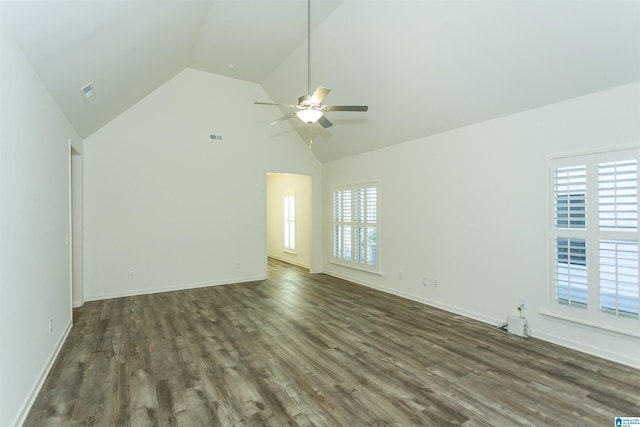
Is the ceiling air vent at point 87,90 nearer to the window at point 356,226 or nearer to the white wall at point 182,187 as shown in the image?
the white wall at point 182,187

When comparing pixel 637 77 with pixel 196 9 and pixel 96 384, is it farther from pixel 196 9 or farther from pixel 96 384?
pixel 96 384

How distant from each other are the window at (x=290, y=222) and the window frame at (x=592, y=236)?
5.93 meters

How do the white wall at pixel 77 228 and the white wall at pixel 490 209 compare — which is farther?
the white wall at pixel 77 228

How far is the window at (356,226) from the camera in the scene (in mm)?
5984

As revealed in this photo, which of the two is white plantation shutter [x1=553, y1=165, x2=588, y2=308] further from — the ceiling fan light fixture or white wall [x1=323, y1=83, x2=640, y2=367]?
the ceiling fan light fixture

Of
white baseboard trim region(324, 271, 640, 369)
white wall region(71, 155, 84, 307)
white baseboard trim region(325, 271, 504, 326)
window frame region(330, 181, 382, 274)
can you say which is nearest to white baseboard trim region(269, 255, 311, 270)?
window frame region(330, 181, 382, 274)

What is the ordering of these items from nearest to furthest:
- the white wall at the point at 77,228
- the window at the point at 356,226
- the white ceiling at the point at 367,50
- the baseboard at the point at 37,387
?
the baseboard at the point at 37,387 < the white ceiling at the point at 367,50 < the white wall at the point at 77,228 < the window at the point at 356,226

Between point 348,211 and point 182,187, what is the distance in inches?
126

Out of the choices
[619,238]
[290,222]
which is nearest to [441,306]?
[619,238]

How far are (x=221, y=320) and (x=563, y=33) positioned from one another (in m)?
4.74

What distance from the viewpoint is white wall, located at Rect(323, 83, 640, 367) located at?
3.15 metres

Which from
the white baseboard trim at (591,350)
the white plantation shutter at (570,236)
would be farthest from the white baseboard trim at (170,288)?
the white plantation shutter at (570,236)

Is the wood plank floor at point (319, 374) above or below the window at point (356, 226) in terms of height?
below

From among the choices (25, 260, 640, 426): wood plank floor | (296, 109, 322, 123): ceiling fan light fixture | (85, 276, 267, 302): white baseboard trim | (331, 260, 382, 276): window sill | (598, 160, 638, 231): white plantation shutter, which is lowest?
(25, 260, 640, 426): wood plank floor
